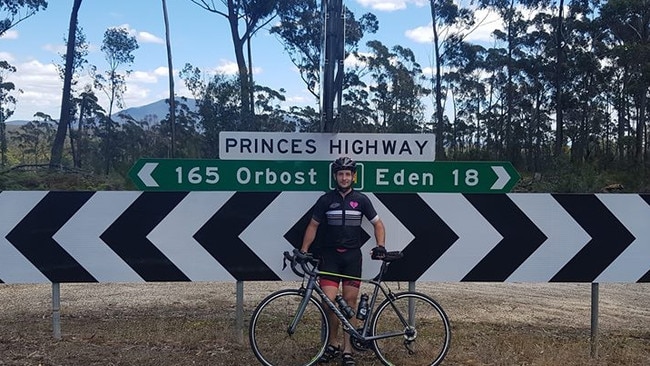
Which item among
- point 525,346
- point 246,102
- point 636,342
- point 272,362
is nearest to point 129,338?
point 272,362

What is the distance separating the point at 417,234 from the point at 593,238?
167 cm

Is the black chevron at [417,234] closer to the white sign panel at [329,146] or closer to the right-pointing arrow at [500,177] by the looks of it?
the white sign panel at [329,146]

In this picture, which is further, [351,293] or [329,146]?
[329,146]

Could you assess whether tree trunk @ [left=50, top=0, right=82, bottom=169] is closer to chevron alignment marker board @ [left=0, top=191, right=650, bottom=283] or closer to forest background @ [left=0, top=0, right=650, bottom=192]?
forest background @ [left=0, top=0, right=650, bottom=192]

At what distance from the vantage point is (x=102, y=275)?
548cm

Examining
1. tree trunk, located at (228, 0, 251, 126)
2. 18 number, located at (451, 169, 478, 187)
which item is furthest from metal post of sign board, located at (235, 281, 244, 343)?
tree trunk, located at (228, 0, 251, 126)

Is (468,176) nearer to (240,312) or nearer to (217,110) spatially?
(240,312)

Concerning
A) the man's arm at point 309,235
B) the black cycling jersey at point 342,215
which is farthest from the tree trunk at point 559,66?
the man's arm at point 309,235

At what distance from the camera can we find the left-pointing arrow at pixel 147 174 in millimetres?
5445

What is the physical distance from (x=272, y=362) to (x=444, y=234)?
1972 millimetres

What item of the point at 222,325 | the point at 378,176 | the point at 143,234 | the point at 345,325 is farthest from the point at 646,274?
the point at 143,234

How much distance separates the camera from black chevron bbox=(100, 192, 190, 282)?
17.9 ft

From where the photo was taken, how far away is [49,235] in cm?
544

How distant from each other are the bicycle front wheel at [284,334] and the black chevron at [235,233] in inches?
15.8
